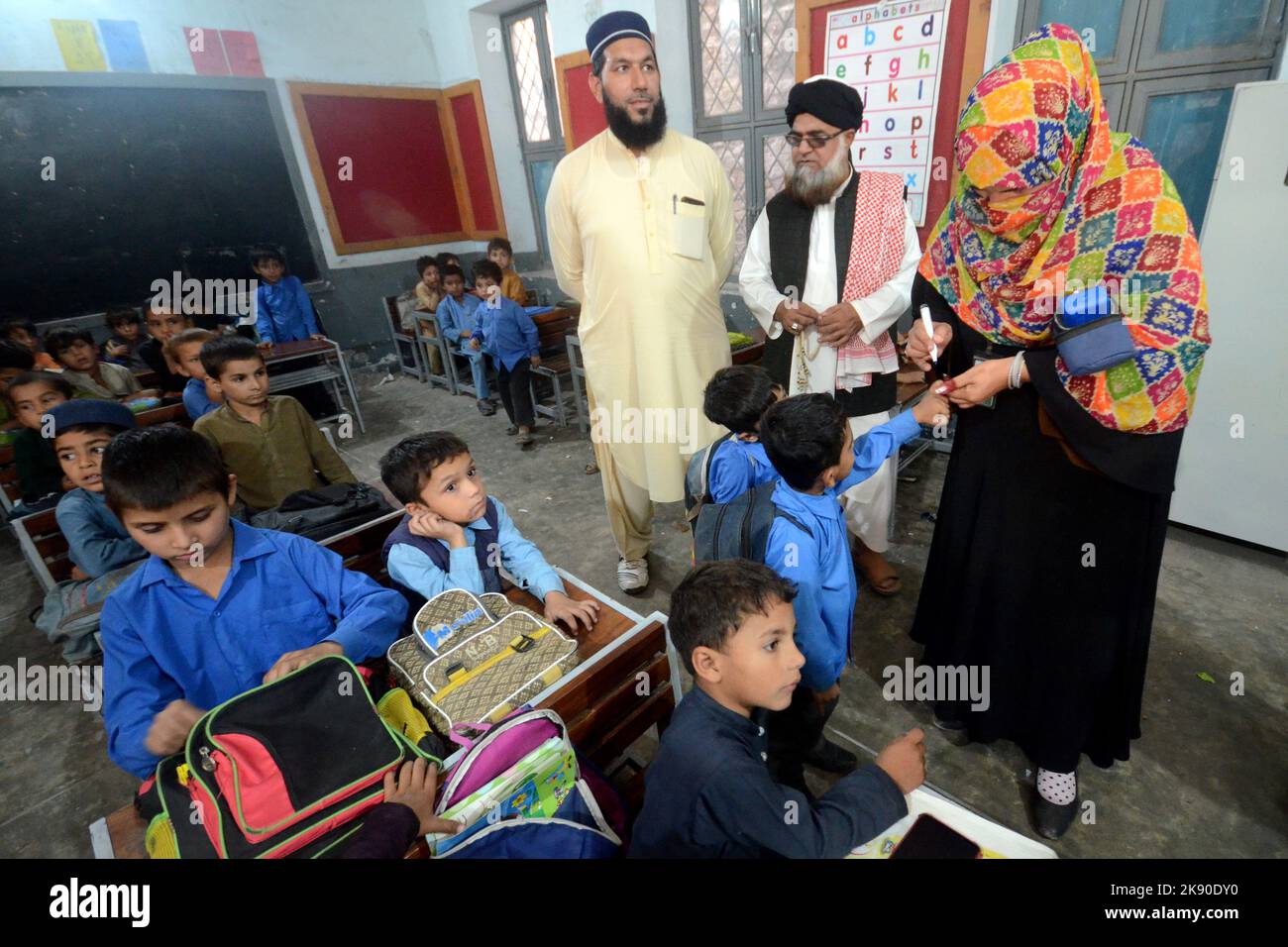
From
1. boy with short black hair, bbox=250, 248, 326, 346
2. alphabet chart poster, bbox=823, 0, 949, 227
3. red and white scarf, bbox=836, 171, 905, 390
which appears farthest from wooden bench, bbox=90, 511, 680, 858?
boy with short black hair, bbox=250, 248, 326, 346

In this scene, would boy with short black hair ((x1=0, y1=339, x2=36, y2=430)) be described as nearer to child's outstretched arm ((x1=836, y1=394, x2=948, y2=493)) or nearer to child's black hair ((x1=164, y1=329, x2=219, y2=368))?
child's black hair ((x1=164, y1=329, x2=219, y2=368))

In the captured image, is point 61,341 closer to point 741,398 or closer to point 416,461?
point 416,461

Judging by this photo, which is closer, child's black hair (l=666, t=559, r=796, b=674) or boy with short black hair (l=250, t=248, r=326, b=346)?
child's black hair (l=666, t=559, r=796, b=674)

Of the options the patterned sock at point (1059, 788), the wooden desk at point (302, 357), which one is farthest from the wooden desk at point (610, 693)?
the wooden desk at point (302, 357)

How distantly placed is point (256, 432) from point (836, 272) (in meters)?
2.49

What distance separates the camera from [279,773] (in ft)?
3.32

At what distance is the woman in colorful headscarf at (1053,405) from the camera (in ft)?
3.92

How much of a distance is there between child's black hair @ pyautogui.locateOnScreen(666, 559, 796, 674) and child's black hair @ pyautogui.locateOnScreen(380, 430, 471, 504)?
752mm

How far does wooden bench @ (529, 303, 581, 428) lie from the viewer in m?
4.85

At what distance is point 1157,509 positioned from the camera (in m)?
1.38

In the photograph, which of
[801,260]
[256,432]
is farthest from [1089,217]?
[256,432]

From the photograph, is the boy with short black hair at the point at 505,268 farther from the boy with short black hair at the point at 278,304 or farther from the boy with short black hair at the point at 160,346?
the boy with short black hair at the point at 160,346

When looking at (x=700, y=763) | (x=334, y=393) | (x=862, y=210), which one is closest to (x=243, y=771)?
(x=700, y=763)
